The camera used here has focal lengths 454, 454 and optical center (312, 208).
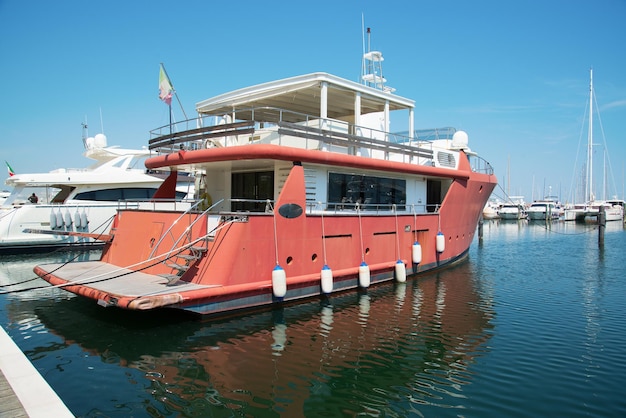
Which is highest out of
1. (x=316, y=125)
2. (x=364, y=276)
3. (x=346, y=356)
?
(x=316, y=125)

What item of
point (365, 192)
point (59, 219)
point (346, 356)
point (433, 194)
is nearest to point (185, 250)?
point (346, 356)

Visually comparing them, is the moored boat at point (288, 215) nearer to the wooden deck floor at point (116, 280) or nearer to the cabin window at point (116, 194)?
the wooden deck floor at point (116, 280)

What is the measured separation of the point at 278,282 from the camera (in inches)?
417

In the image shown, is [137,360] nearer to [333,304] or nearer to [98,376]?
[98,376]

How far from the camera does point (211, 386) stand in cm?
705

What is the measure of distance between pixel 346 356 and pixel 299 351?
2.92 ft

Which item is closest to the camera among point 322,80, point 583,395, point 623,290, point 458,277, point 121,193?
point 583,395

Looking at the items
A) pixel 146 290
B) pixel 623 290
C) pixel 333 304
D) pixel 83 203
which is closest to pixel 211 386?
pixel 146 290

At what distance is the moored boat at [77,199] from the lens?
22.5m

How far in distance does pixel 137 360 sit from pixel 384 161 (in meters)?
9.07

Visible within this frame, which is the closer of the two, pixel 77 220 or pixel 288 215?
pixel 288 215

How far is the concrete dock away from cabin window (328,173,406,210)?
27.6 feet

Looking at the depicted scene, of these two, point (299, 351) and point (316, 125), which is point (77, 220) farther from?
point (299, 351)

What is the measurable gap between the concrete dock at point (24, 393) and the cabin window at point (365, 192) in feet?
27.6
